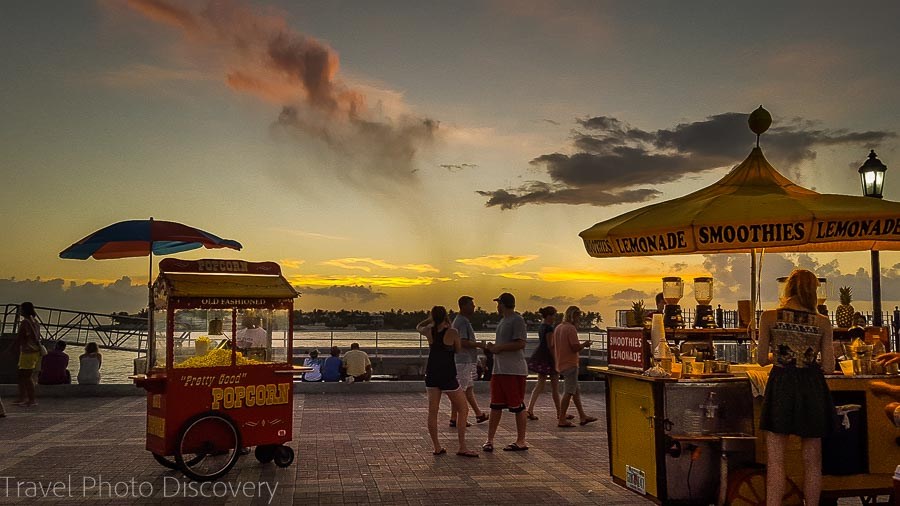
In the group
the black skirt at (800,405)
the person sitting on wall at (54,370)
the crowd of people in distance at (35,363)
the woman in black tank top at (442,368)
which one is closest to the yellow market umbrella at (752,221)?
the black skirt at (800,405)

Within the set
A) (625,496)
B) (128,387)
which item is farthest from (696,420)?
(128,387)

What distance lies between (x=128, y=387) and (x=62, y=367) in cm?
135

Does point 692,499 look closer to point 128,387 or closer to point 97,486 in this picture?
point 97,486

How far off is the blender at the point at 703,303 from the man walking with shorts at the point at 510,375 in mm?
2844

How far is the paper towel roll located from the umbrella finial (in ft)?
7.37

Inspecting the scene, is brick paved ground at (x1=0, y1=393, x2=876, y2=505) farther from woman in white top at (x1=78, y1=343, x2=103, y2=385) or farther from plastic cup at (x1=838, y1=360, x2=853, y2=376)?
woman in white top at (x1=78, y1=343, x2=103, y2=385)

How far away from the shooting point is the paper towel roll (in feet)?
21.8

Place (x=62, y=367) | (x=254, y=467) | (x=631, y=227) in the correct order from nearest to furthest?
(x=631, y=227) < (x=254, y=467) < (x=62, y=367)

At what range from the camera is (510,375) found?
9953mm

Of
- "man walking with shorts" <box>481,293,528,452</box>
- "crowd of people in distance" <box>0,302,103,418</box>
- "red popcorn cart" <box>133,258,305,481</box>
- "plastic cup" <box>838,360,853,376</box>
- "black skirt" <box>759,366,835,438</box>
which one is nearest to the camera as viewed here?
"black skirt" <box>759,366,835,438</box>

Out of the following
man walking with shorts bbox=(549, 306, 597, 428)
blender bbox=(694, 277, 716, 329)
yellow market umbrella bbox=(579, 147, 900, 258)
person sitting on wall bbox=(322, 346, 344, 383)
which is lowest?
person sitting on wall bbox=(322, 346, 344, 383)

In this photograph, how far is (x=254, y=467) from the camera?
361 inches

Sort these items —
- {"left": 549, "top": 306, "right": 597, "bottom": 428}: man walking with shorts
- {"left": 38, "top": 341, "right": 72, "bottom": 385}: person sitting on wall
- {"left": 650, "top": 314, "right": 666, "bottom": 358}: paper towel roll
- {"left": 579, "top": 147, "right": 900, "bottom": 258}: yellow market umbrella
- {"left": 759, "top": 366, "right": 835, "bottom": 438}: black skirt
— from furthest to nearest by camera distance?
{"left": 38, "top": 341, "right": 72, "bottom": 385}: person sitting on wall
{"left": 549, "top": 306, "right": 597, "bottom": 428}: man walking with shorts
{"left": 650, "top": 314, "right": 666, "bottom": 358}: paper towel roll
{"left": 579, "top": 147, "right": 900, "bottom": 258}: yellow market umbrella
{"left": 759, "top": 366, "right": 835, "bottom": 438}: black skirt

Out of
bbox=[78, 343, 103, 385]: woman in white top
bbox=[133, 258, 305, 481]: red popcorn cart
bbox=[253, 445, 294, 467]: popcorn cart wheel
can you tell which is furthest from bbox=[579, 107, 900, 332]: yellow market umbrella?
bbox=[78, 343, 103, 385]: woman in white top
